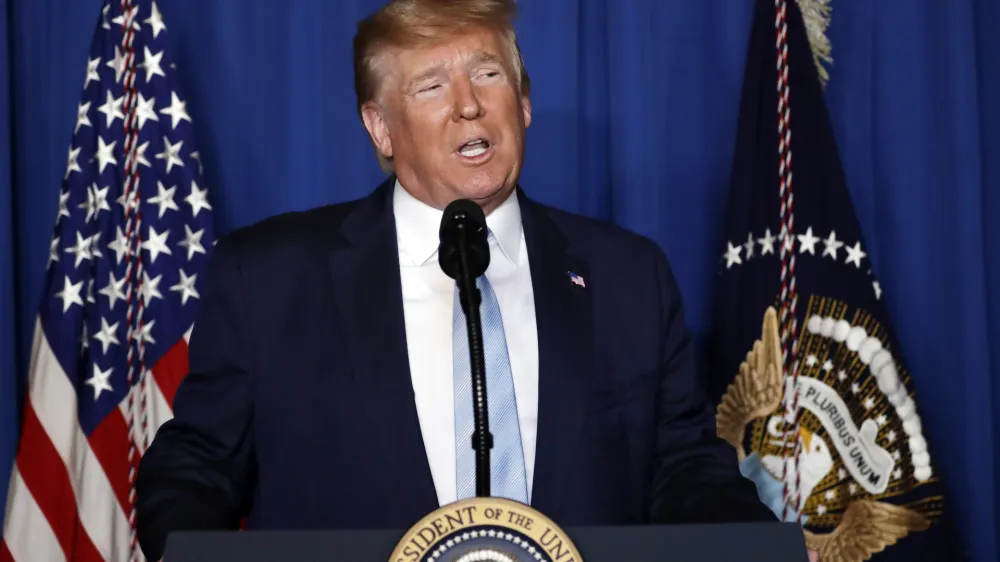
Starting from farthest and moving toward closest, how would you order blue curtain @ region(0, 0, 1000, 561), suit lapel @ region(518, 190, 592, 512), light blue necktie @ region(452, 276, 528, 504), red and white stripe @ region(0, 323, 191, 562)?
blue curtain @ region(0, 0, 1000, 561) → red and white stripe @ region(0, 323, 191, 562) → suit lapel @ region(518, 190, 592, 512) → light blue necktie @ region(452, 276, 528, 504)

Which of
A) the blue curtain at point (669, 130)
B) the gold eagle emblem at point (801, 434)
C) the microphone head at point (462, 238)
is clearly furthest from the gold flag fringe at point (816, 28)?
the microphone head at point (462, 238)

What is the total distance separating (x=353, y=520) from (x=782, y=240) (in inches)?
57.7

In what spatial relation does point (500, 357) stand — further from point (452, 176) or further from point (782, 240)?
point (782, 240)

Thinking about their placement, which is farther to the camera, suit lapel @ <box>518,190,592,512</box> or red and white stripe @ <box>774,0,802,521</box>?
red and white stripe @ <box>774,0,802,521</box>

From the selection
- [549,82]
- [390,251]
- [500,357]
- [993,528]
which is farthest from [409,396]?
[993,528]

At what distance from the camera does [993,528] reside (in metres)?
3.14

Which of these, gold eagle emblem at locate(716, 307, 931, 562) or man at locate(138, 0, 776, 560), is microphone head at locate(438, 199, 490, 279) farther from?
gold eagle emblem at locate(716, 307, 931, 562)

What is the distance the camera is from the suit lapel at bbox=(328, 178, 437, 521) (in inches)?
69.2

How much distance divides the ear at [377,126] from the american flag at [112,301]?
72 cm

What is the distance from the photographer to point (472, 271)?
142 centimetres

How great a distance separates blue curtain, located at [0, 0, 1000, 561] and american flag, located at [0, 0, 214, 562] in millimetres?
264

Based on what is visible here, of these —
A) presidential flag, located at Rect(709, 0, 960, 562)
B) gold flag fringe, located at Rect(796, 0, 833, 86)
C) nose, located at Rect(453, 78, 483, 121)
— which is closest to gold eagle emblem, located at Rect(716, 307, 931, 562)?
presidential flag, located at Rect(709, 0, 960, 562)

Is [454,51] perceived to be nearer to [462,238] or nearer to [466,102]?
[466,102]

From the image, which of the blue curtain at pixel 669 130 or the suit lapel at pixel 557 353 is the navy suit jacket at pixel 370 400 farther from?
the blue curtain at pixel 669 130
